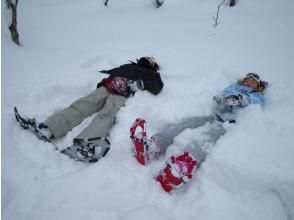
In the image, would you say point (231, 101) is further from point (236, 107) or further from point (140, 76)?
point (140, 76)

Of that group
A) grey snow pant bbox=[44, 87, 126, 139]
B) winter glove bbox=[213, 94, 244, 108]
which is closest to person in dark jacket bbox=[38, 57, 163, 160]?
grey snow pant bbox=[44, 87, 126, 139]

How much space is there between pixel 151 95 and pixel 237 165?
1.40 m

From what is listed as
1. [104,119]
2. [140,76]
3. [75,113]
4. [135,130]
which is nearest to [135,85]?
[140,76]

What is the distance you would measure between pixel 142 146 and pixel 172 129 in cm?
45

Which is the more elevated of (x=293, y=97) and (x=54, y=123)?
(x=293, y=97)

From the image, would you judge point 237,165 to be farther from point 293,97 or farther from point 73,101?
point 73,101

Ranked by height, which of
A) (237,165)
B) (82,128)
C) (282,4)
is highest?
(282,4)

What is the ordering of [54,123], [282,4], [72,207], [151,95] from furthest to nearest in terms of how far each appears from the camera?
[282,4], [151,95], [54,123], [72,207]

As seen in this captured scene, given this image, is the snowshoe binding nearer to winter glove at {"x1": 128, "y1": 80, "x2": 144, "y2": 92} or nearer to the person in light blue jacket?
winter glove at {"x1": 128, "y1": 80, "x2": 144, "y2": 92}

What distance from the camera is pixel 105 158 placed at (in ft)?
8.49

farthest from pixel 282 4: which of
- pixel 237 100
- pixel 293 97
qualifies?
pixel 237 100

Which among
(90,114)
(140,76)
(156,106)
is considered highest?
(140,76)

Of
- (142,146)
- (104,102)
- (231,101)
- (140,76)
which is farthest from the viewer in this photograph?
(140,76)

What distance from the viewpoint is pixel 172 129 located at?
277cm
